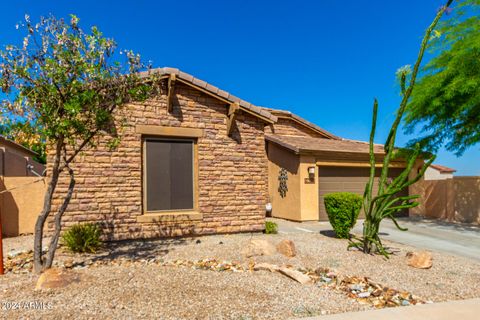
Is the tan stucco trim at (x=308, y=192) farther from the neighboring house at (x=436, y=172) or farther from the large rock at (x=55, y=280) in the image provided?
the neighboring house at (x=436, y=172)

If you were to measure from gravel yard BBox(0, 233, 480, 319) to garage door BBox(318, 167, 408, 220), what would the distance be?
5.87m

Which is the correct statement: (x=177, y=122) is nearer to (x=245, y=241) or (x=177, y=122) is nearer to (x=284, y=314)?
Answer: (x=245, y=241)

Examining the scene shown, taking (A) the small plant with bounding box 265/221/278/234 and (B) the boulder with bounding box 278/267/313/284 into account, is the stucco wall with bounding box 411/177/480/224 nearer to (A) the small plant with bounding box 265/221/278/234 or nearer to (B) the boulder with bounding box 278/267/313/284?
(A) the small plant with bounding box 265/221/278/234

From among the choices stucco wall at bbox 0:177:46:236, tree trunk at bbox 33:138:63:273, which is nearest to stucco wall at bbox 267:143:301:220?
stucco wall at bbox 0:177:46:236

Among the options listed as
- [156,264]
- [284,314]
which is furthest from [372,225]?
[156,264]

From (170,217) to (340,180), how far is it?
26.9ft

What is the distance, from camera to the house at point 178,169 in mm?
8617

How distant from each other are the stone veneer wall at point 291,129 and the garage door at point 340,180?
429cm

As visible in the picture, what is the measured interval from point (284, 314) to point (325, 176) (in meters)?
10.3

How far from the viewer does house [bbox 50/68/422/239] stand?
8617 millimetres

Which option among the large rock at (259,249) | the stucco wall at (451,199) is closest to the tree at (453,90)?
the stucco wall at (451,199)

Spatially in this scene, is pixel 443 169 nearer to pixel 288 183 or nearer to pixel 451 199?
pixel 451 199

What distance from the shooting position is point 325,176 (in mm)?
13969

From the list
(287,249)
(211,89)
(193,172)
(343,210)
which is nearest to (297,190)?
(343,210)
